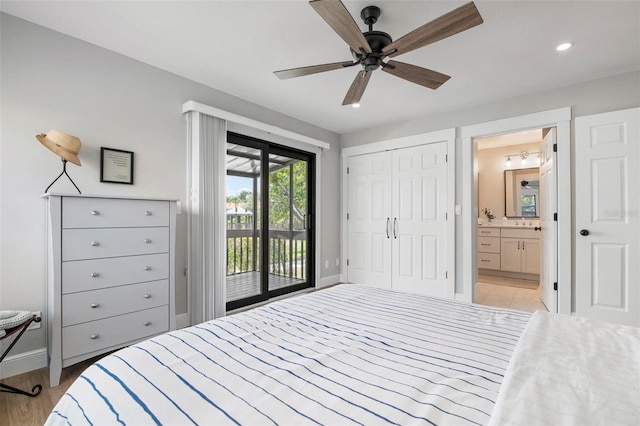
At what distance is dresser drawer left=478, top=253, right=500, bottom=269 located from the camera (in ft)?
17.7

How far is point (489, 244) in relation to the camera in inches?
218

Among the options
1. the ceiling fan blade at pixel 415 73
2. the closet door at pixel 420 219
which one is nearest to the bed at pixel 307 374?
the ceiling fan blade at pixel 415 73

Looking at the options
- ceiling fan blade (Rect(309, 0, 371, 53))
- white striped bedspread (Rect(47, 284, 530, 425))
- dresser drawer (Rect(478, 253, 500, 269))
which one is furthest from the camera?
dresser drawer (Rect(478, 253, 500, 269))

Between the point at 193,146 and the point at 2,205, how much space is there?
1463 mm

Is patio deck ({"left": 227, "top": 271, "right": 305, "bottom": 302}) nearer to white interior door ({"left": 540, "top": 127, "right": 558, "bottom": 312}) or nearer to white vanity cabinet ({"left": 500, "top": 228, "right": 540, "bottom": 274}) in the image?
white interior door ({"left": 540, "top": 127, "right": 558, "bottom": 312})

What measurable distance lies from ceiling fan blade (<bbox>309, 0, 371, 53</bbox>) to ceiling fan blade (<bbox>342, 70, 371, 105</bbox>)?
26cm

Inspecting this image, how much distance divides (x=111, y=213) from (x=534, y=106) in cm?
431

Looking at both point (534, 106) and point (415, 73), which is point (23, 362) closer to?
point (415, 73)

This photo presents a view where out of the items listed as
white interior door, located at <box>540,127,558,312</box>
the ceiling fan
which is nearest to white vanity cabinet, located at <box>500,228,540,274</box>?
white interior door, located at <box>540,127,558,312</box>

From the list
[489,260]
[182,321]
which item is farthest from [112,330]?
[489,260]

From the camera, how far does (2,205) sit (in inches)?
78.1

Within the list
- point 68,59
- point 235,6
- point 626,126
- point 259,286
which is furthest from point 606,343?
point 68,59

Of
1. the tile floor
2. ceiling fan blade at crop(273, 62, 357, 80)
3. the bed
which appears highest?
ceiling fan blade at crop(273, 62, 357, 80)

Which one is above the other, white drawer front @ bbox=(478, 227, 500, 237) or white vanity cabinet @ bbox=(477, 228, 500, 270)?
white drawer front @ bbox=(478, 227, 500, 237)
